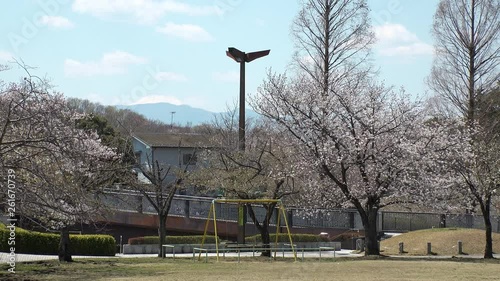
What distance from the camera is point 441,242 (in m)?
33.7

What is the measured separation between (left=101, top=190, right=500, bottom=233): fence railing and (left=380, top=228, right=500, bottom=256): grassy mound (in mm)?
3936

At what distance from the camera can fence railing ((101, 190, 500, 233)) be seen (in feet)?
131

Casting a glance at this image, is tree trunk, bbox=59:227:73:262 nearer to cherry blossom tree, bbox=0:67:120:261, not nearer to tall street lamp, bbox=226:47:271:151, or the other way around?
cherry blossom tree, bbox=0:67:120:261

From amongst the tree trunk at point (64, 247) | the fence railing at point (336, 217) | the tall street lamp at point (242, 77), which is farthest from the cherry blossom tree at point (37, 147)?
the fence railing at point (336, 217)

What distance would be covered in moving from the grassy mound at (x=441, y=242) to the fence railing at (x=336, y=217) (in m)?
3.94

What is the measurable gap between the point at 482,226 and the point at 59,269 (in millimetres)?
27185

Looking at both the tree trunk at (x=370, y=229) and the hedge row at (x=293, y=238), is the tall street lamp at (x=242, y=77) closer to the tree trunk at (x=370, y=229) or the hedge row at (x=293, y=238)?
the tree trunk at (x=370, y=229)

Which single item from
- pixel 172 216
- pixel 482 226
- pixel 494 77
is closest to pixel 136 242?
pixel 172 216

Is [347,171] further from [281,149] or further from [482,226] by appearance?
[482,226]

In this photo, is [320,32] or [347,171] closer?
[347,171]

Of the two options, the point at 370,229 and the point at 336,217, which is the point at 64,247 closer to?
the point at 370,229

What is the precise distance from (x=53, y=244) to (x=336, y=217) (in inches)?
654

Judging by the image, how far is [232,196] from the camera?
2950 cm

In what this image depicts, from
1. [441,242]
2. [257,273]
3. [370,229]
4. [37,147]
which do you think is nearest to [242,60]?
[370,229]
